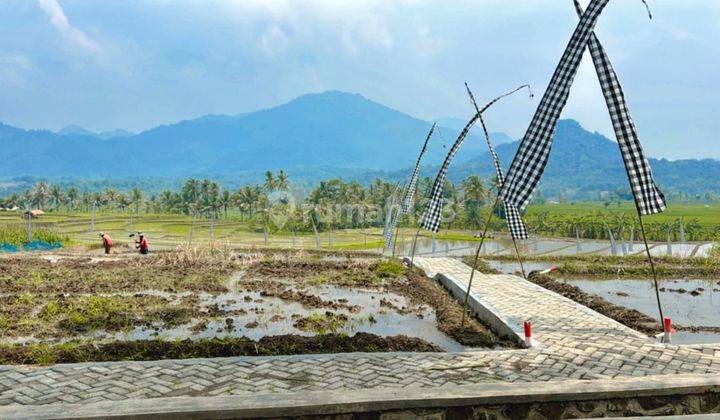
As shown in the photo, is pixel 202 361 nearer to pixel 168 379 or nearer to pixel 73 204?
pixel 168 379

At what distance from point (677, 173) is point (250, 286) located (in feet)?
649

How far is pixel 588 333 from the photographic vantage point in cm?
830

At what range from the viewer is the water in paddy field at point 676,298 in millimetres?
9250

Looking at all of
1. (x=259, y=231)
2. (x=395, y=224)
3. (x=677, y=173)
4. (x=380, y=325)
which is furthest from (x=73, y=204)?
(x=677, y=173)

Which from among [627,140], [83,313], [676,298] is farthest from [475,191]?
[627,140]

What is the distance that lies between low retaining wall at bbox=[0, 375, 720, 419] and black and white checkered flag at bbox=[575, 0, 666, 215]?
2722 millimetres

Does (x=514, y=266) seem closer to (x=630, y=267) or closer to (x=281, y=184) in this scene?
(x=630, y=267)

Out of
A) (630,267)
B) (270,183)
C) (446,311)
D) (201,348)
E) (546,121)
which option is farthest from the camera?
(270,183)

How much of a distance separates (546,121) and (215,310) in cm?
596

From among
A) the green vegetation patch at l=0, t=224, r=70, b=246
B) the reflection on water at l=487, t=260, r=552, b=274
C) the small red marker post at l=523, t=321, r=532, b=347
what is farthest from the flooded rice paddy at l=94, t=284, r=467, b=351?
the green vegetation patch at l=0, t=224, r=70, b=246

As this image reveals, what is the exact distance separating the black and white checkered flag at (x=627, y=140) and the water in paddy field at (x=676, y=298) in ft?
6.71

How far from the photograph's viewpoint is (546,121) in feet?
25.5

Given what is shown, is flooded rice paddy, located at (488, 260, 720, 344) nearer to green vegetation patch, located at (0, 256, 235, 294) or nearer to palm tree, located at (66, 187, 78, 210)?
green vegetation patch, located at (0, 256, 235, 294)

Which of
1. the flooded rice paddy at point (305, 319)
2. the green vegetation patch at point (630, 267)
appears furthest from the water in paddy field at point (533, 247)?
the flooded rice paddy at point (305, 319)
